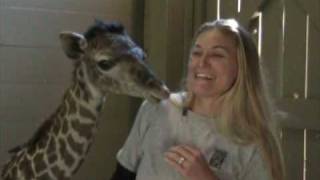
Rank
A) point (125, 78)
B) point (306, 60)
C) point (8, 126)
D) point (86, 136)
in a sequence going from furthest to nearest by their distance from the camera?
point (8, 126)
point (306, 60)
point (86, 136)
point (125, 78)

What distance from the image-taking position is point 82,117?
72.9 inches

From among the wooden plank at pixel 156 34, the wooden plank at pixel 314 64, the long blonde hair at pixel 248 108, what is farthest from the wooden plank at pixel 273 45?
the long blonde hair at pixel 248 108

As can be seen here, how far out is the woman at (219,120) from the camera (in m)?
1.76

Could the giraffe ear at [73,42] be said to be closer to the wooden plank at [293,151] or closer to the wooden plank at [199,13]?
the wooden plank at [293,151]

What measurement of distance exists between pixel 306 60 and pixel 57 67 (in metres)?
1.64

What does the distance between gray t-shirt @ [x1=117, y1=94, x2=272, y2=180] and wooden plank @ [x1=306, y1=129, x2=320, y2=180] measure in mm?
1143

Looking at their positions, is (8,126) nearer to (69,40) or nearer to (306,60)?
(306,60)

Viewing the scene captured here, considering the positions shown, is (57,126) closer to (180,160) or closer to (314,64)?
(180,160)

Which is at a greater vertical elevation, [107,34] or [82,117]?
[107,34]

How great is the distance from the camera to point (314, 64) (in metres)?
2.81

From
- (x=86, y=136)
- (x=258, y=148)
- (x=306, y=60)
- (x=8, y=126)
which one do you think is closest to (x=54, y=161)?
(x=86, y=136)

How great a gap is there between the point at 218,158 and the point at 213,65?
0.84 ft

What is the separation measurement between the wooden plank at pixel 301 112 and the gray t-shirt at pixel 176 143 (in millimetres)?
1102

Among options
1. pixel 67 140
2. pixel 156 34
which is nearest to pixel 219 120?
pixel 67 140
